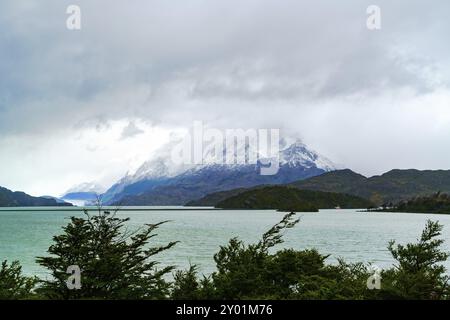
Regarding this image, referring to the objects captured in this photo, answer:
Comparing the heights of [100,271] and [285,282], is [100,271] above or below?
above

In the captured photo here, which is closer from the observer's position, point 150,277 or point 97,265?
point 97,265

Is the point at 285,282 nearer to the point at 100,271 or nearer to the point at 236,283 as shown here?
the point at 236,283

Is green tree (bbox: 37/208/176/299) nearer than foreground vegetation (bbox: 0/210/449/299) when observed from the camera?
Yes

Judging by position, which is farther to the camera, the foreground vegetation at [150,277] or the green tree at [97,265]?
the foreground vegetation at [150,277]

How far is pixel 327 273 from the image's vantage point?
2750cm

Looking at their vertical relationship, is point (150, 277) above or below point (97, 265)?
below

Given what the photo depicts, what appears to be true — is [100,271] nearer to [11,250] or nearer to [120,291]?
[120,291]

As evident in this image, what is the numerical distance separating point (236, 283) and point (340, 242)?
109 meters
